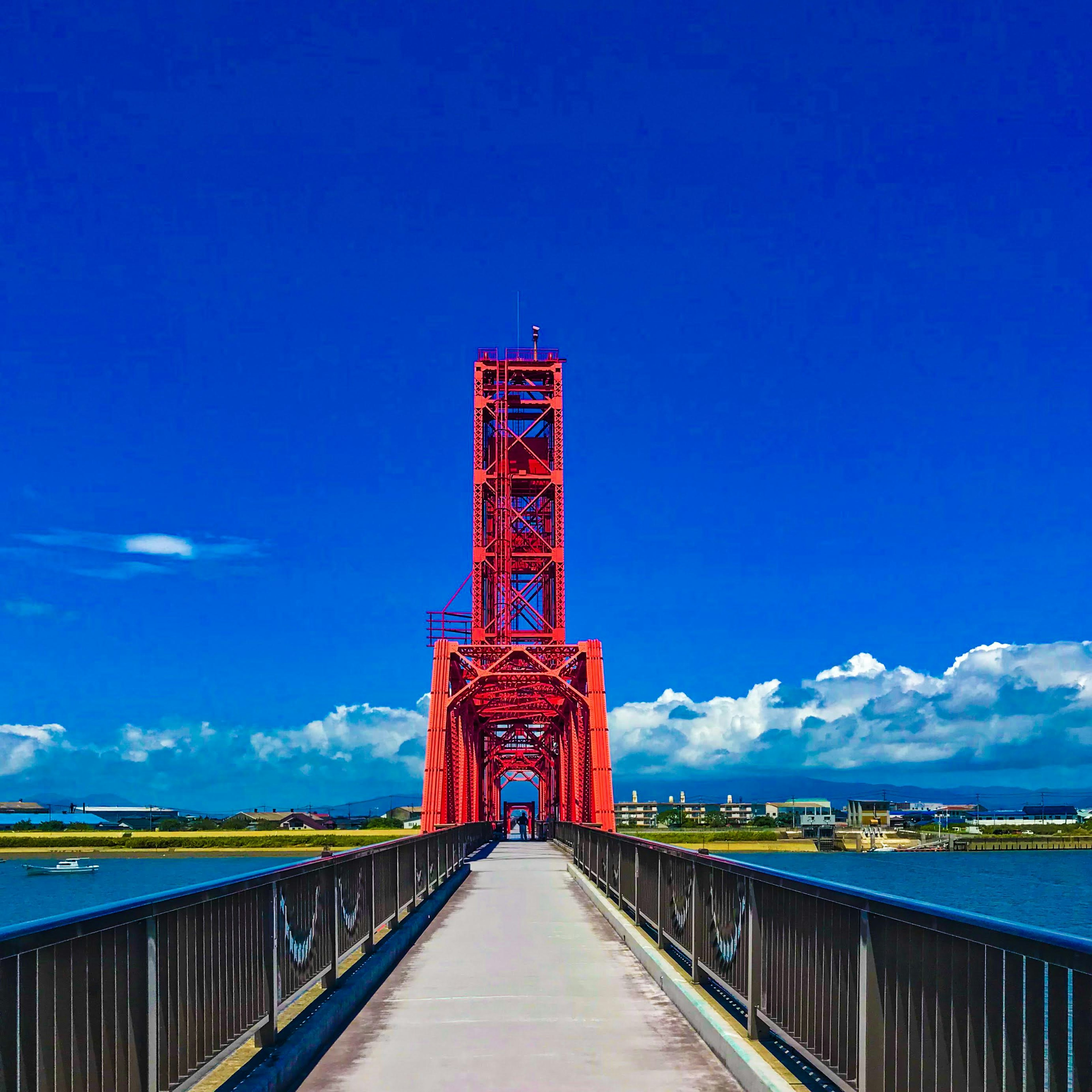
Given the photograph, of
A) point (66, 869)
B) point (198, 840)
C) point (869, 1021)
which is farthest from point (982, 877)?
point (869, 1021)

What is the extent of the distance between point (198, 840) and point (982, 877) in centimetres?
7048

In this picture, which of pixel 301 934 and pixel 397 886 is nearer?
pixel 301 934

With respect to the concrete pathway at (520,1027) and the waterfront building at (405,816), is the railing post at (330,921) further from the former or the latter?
the waterfront building at (405,816)

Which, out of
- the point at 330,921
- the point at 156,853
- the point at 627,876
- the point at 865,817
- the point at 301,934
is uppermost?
the point at 301,934

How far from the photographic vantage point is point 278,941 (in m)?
7.72

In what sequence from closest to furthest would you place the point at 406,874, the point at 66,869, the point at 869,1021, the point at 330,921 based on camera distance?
the point at 869,1021 → the point at 330,921 → the point at 406,874 → the point at 66,869

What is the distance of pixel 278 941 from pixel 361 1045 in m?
1.01

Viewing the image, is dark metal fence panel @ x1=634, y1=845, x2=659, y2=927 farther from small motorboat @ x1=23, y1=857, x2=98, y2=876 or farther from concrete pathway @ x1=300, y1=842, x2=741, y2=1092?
small motorboat @ x1=23, y1=857, x2=98, y2=876

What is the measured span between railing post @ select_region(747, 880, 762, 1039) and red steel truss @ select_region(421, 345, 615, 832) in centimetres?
3411

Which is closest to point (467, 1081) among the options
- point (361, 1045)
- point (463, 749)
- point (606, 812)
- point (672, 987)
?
point (361, 1045)

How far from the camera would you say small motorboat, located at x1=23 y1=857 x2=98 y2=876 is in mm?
85500

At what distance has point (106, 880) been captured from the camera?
8269cm

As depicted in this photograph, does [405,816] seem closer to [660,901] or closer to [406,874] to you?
[406,874]

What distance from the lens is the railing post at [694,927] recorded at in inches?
384
